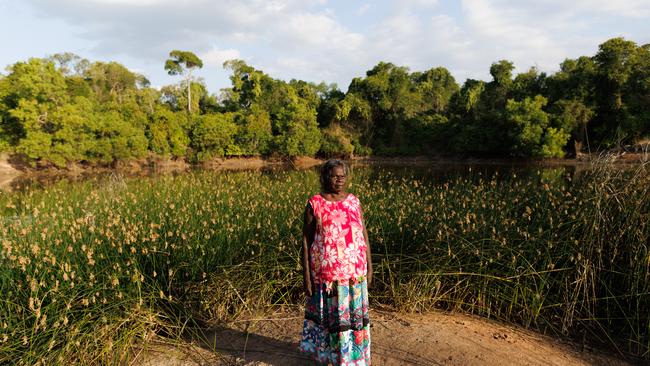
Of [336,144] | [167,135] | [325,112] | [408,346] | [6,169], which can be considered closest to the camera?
[408,346]

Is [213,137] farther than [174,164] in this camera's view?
Yes

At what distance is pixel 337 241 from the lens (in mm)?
2637

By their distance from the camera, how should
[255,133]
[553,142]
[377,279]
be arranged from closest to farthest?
[377,279] < [553,142] < [255,133]

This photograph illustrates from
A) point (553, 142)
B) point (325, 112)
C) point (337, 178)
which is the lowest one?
point (337, 178)

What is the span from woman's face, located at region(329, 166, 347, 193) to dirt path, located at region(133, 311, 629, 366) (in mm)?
1444

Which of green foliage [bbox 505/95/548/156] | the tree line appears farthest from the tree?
green foliage [bbox 505/95/548/156]

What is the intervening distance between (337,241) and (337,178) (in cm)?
42

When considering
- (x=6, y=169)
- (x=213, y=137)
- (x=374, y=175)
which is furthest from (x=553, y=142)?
(x=6, y=169)

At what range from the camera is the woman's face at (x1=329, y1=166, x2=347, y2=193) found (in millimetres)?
2627

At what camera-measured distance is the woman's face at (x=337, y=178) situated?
103 inches

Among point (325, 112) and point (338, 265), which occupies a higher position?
point (325, 112)

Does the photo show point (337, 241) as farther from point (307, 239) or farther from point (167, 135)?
point (167, 135)

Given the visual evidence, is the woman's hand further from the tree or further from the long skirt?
the tree

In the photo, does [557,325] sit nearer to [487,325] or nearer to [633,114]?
[487,325]
